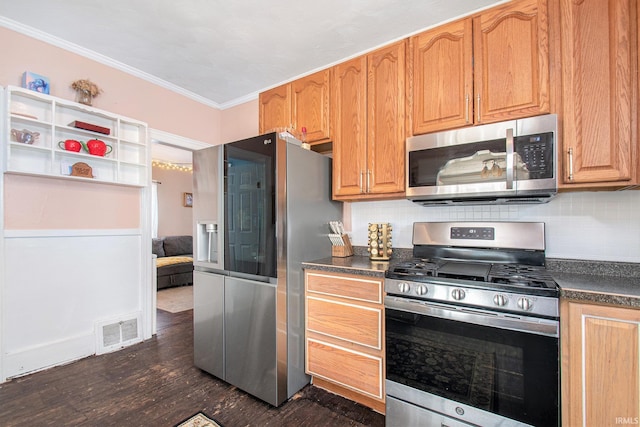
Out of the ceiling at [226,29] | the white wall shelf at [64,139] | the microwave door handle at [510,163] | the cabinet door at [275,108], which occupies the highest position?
the ceiling at [226,29]

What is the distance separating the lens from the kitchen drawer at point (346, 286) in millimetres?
1739

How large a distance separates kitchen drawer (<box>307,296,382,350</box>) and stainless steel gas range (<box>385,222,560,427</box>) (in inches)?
4.4

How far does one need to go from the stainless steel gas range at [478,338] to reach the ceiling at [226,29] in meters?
1.71

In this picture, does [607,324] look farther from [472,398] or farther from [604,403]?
[472,398]

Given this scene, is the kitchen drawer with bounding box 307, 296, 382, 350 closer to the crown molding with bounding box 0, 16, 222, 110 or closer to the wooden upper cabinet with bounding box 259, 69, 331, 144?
the wooden upper cabinet with bounding box 259, 69, 331, 144

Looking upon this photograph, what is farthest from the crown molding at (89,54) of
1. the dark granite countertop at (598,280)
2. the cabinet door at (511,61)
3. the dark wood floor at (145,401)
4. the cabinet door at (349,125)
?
the dark granite countertop at (598,280)

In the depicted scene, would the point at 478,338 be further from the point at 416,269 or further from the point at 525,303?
the point at 416,269

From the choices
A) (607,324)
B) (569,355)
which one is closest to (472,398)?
(569,355)

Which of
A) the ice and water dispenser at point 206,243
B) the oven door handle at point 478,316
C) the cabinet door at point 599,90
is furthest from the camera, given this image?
the ice and water dispenser at point 206,243

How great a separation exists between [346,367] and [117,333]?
231 cm

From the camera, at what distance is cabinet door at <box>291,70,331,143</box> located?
2.34 m

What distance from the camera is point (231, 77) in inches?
114

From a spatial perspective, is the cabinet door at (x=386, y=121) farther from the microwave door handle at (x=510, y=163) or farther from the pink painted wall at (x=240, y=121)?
the pink painted wall at (x=240, y=121)

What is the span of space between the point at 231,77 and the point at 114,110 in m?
1.19
